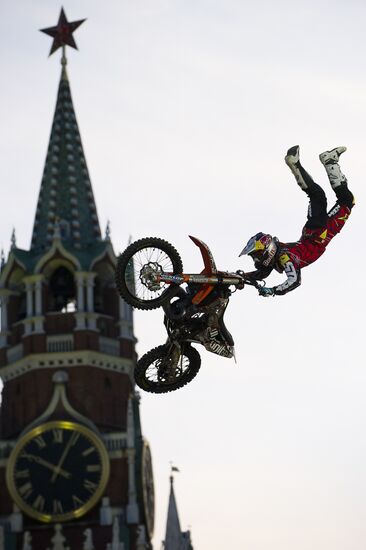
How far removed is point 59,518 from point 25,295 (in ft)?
58.1

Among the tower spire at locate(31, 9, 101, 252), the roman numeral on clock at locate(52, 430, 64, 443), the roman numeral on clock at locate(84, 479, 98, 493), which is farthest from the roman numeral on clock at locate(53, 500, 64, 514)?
the tower spire at locate(31, 9, 101, 252)

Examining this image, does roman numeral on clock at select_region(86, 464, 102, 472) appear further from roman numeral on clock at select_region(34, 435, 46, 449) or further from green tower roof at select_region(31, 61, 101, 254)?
green tower roof at select_region(31, 61, 101, 254)

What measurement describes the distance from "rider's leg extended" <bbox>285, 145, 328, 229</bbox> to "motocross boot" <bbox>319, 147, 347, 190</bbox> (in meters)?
0.37

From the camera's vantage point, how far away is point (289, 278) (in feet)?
119

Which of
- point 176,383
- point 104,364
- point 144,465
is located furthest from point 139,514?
point 176,383

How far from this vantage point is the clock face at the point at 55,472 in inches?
5017

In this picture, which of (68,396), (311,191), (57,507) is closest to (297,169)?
(311,191)

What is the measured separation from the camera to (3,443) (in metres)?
130

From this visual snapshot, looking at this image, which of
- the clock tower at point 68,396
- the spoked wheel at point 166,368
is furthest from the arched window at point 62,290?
the spoked wheel at point 166,368

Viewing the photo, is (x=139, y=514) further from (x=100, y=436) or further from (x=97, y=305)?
(x=97, y=305)

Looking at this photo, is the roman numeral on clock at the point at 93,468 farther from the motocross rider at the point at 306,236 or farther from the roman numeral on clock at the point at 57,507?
the motocross rider at the point at 306,236

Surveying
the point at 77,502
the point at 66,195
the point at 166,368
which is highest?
the point at 66,195

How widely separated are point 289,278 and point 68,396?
9649 centimetres

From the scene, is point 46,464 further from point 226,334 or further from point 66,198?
Answer: point 226,334
